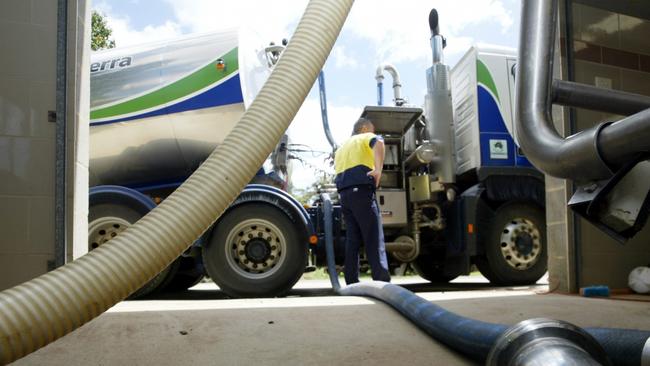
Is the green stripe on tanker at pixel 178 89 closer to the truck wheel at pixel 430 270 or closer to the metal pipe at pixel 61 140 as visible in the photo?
the metal pipe at pixel 61 140

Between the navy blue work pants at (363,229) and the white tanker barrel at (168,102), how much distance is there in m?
1.45

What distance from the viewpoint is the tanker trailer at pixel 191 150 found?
481 centimetres

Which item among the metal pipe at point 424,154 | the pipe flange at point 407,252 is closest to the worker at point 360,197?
the metal pipe at point 424,154

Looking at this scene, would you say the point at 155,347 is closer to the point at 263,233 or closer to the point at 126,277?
the point at 126,277

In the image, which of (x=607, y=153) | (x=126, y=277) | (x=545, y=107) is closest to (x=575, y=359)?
(x=607, y=153)

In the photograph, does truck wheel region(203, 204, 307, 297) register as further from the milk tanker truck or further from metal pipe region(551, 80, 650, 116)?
metal pipe region(551, 80, 650, 116)

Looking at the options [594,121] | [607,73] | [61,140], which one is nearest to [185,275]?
[61,140]

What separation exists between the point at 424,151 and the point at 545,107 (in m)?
4.22

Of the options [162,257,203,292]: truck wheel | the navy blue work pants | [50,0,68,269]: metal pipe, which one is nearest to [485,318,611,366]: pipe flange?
[50,0,68,269]: metal pipe

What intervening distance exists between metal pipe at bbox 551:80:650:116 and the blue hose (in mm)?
724

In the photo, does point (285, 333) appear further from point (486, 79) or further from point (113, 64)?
point (486, 79)

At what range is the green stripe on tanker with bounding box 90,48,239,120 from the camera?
5152 mm

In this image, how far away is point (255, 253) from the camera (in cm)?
485

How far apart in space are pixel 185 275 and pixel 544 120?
5516 mm
